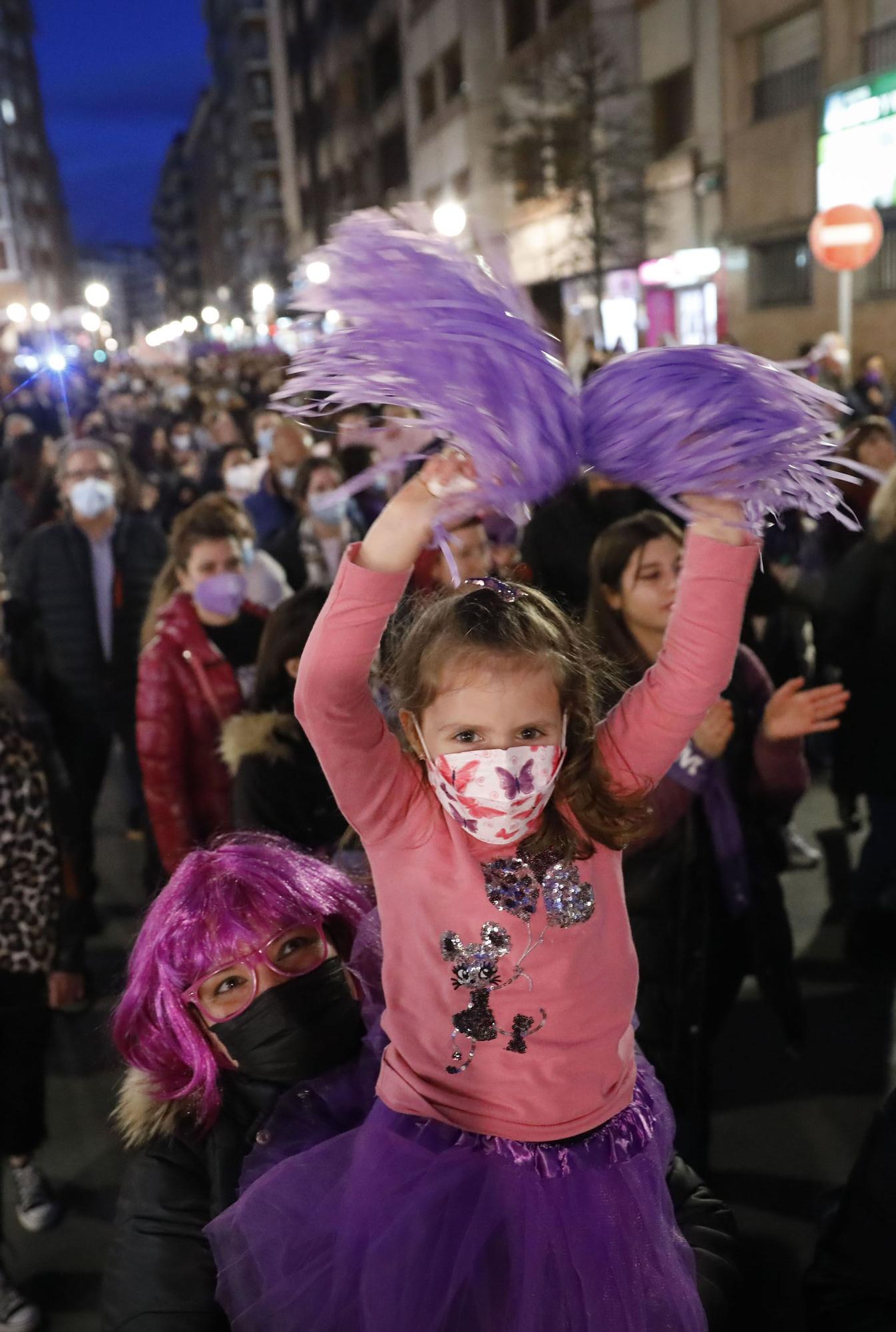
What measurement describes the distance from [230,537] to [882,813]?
2505mm

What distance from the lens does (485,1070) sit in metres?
1.45

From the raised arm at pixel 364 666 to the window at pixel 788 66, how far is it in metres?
17.3

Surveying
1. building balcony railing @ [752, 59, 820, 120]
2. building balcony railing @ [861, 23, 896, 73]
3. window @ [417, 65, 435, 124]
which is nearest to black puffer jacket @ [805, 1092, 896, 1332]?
building balcony railing @ [861, 23, 896, 73]

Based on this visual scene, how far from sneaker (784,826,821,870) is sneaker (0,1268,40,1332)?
3361 mm

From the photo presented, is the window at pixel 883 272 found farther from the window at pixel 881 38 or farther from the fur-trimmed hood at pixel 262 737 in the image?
the fur-trimmed hood at pixel 262 737

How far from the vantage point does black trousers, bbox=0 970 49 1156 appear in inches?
116

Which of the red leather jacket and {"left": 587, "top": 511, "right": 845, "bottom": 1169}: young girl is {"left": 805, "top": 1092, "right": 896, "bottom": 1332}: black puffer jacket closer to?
{"left": 587, "top": 511, "right": 845, "bottom": 1169}: young girl

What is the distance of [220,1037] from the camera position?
180 centimetres

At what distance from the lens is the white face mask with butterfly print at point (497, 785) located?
4.67 feet

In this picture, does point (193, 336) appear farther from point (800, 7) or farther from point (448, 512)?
point (448, 512)

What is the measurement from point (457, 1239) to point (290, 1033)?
0.50m

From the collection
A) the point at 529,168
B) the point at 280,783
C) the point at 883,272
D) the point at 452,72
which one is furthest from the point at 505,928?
the point at 452,72

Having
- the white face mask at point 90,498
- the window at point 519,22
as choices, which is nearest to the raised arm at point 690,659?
the white face mask at point 90,498

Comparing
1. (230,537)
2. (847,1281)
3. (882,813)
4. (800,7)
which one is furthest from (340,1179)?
(800,7)
